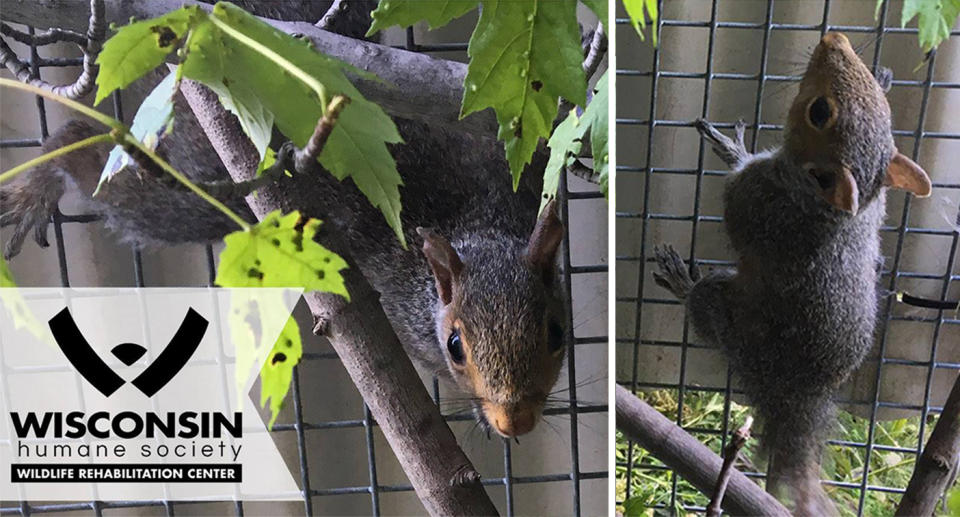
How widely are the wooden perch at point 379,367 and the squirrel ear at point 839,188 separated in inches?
12.6

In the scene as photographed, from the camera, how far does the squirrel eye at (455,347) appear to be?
0.55 m

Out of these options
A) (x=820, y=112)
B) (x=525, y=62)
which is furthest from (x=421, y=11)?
(x=820, y=112)

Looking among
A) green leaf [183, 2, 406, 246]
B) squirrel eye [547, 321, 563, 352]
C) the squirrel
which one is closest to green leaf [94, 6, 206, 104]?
green leaf [183, 2, 406, 246]

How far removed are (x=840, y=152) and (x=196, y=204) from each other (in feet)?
1.46

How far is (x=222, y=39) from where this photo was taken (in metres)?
0.39

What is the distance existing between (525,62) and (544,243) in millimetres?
177

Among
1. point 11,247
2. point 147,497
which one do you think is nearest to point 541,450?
point 147,497

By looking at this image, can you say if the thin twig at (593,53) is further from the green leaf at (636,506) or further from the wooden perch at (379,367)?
the green leaf at (636,506)

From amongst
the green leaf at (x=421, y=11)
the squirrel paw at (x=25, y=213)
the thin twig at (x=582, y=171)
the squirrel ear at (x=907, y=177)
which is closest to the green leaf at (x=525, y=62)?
the green leaf at (x=421, y=11)

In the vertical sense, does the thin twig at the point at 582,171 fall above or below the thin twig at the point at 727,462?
above

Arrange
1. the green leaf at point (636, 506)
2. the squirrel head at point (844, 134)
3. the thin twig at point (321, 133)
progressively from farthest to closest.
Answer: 1. the green leaf at point (636, 506)
2. the squirrel head at point (844, 134)
3. the thin twig at point (321, 133)

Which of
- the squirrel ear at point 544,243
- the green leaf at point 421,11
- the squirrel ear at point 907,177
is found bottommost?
the squirrel ear at point 544,243

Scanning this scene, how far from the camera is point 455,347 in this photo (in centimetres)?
55

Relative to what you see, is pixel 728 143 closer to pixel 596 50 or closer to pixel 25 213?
pixel 596 50
